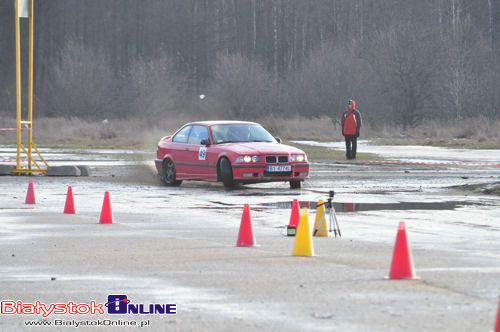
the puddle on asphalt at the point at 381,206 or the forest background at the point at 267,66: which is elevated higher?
the forest background at the point at 267,66

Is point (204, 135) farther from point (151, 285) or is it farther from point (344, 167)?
point (151, 285)

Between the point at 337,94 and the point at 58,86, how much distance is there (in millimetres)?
30031

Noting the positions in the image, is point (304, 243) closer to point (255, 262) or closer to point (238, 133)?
point (255, 262)

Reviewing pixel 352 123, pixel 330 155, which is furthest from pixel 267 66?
pixel 352 123

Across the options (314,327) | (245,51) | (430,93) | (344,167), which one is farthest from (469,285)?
(245,51)

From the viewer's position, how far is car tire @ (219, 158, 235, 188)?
20922mm

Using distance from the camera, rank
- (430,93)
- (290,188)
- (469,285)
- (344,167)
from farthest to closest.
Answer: (430,93), (344,167), (290,188), (469,285)

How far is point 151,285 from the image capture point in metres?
8.58

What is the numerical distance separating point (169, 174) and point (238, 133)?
1778 millimetres

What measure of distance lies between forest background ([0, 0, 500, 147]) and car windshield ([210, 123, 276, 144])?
2125 centimetres

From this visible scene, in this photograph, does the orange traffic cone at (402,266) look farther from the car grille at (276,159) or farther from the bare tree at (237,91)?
the bare tree at (237,91)

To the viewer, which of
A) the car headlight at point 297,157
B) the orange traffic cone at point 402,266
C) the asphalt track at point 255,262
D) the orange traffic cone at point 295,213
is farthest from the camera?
the car headlight at point 297,157

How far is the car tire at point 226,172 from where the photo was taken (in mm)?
20922

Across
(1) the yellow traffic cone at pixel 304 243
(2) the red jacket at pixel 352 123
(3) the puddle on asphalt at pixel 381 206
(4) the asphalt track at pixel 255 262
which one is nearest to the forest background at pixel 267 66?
(2) the red jacket at pixel 352 123
